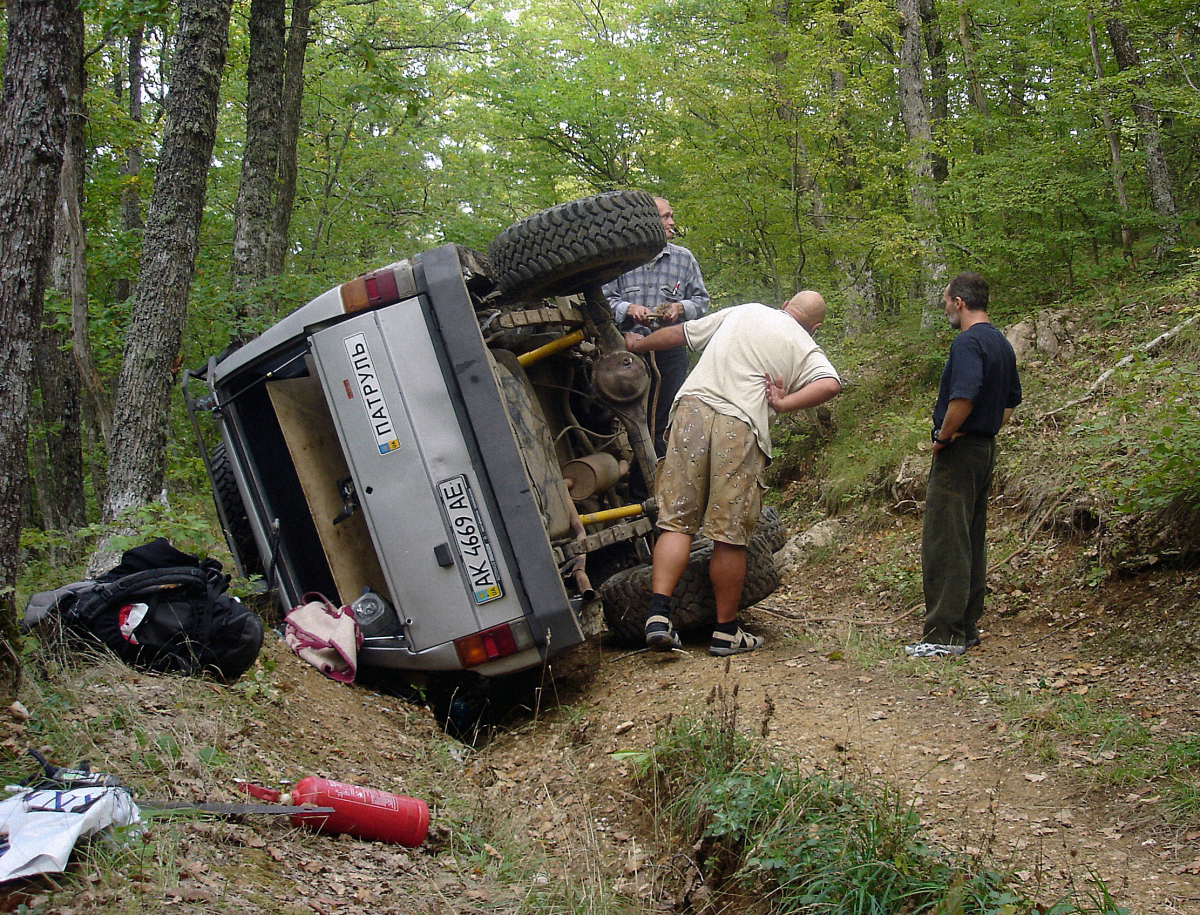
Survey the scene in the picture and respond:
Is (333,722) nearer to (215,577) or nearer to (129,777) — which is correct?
(215,577)

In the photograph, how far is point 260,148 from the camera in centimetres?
902

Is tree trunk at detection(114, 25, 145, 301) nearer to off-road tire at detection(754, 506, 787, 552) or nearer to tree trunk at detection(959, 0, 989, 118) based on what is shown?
off-road tire at detection(754, 506, 787, 552)

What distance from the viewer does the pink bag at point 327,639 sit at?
14.9ft

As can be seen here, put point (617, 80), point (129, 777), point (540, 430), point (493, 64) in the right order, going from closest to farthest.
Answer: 1. point (129, 777)
2. point (540, 430)
3. point (617, 80)
4. point (493, 64)

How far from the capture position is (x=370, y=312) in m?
4.42

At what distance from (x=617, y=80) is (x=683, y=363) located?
23.6ft

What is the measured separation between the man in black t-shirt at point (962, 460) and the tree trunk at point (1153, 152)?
15.2ft

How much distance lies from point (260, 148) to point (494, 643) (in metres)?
6.84

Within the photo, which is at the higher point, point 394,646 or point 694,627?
point 394,646

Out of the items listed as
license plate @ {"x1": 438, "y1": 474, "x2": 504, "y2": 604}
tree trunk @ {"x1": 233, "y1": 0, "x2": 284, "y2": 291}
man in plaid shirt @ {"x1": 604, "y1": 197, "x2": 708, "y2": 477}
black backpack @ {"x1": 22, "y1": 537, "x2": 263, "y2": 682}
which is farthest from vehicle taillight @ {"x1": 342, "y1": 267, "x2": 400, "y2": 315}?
tree trunk @ {"x1": 233, "y1": 0, "x2": 284, "y2": 291}

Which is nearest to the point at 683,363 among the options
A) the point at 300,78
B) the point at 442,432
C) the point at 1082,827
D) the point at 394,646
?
the point at 442,432

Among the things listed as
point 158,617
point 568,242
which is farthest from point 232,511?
point 568,242

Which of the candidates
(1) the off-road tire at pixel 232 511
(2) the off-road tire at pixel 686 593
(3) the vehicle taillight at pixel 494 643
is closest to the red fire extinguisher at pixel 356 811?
(3) the vehicle taillight at pixel 494 643

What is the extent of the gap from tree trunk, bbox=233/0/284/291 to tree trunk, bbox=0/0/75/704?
4640 millimetres
